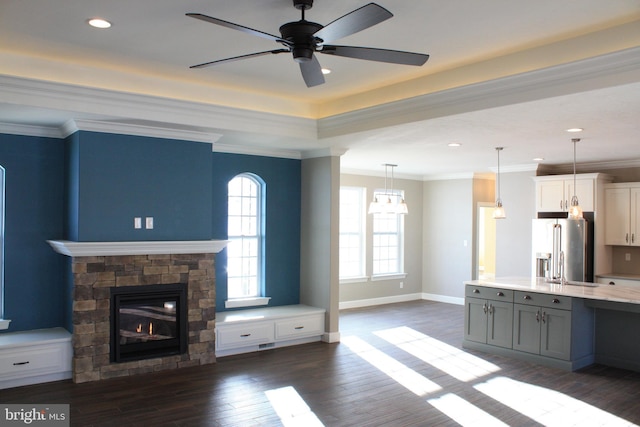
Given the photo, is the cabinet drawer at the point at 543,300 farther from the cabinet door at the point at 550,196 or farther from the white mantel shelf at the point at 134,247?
the white mantel shelf at the point at 134,247

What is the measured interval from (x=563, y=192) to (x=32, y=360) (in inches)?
307

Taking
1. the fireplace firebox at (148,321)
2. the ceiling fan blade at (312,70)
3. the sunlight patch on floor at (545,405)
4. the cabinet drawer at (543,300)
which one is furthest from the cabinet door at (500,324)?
the ceiling fan blade at (312,70)

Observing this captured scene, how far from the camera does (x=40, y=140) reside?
5.71 m

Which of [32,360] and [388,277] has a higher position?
[388,277]

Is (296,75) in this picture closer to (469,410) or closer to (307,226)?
(307,226)

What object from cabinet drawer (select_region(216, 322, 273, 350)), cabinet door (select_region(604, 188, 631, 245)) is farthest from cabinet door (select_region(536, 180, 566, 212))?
cabinet drawer (select_region(216, 322, 273, 350))

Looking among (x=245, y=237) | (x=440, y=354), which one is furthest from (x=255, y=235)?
(x=440, y=354)

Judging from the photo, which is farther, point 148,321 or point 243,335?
point 243,335

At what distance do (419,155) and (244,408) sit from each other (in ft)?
15.2

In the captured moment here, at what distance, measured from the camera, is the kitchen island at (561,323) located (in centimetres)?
585

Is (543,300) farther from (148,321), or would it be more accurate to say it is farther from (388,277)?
(388,277)

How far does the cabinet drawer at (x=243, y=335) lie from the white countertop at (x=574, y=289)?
8.75 ft

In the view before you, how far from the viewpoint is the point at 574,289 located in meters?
6.18

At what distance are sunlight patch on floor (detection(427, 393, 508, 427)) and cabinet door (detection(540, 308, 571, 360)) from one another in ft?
5.54
